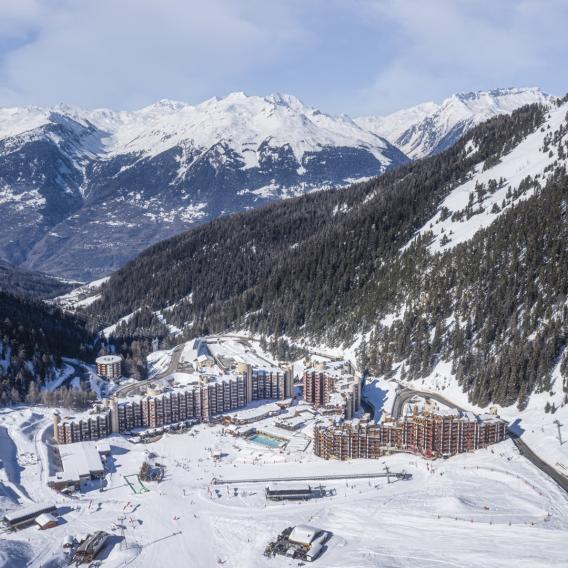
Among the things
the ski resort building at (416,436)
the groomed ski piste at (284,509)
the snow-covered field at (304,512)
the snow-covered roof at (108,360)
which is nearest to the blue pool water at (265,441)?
the groomed ski piste at (284,509)

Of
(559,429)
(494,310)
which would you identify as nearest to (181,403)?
(559,429)

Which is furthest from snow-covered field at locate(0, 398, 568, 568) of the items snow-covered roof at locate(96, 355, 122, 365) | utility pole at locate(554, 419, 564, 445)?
snow-covered roof at locate(96, 355, 122, 365)

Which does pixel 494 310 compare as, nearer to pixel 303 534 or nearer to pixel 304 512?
pixel 304 512

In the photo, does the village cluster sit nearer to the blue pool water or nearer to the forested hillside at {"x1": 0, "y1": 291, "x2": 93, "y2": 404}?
the blue pool water

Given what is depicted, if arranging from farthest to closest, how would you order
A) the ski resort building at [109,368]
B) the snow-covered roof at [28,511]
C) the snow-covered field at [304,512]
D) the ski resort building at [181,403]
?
the ski resort building at [109,368]
the ski resort building at [181,403]
the snow-covered roof at [28,511]
the snow-covered field at [304,512]

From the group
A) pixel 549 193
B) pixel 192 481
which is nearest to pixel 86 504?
pixel 192 481

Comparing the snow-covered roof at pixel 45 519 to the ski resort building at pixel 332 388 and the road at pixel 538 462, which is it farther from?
the road at pixel 538 462

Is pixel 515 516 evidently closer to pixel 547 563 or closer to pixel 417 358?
pixel 547 563
